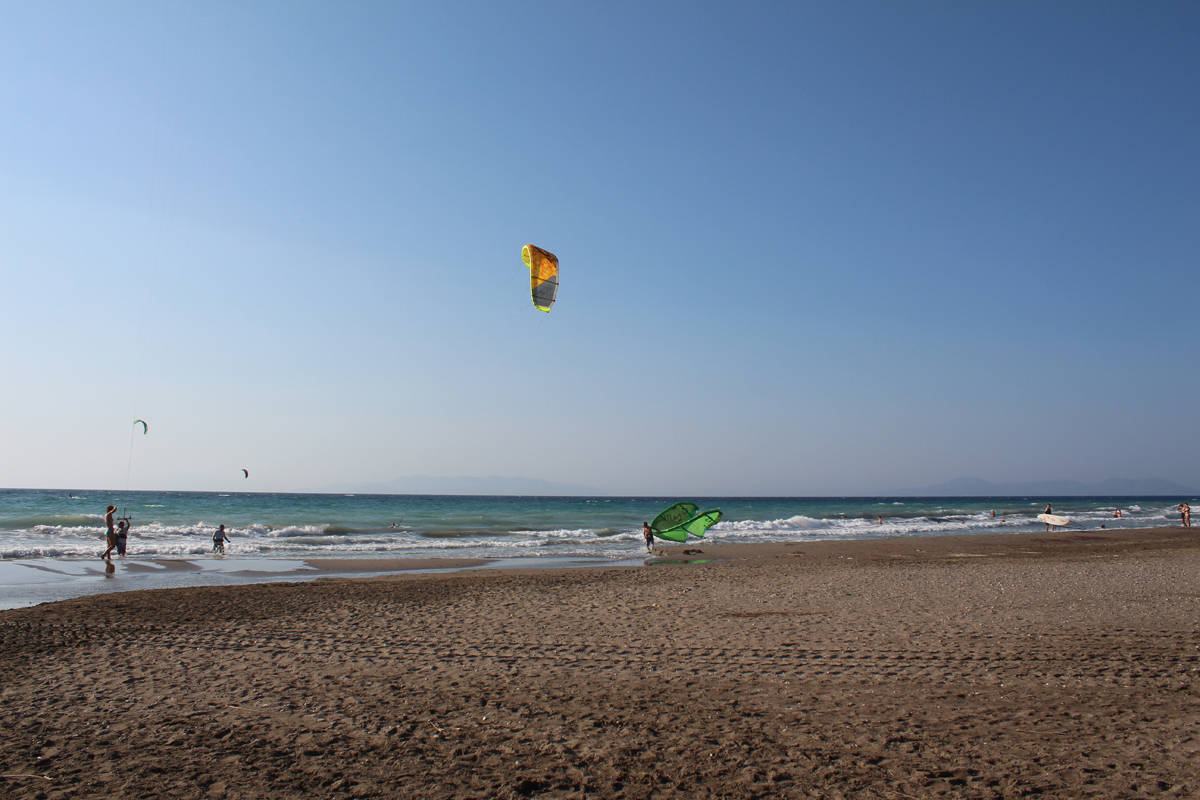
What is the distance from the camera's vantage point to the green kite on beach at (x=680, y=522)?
69.3 feet

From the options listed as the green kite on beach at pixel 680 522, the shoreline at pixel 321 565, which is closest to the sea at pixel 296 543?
the shoreline at pixel 321 565

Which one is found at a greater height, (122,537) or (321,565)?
(122,537)

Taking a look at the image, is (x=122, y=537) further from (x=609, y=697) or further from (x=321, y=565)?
(x=609, y=697)

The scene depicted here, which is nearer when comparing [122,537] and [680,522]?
[122,537]

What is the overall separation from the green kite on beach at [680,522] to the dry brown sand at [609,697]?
10849 millimetres

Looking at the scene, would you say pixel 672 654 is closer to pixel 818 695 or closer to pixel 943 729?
pixel 818 695

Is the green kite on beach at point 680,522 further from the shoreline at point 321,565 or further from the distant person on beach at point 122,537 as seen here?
the distant person on beach at point 122,537

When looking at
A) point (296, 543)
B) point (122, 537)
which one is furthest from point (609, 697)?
point (296, 543)

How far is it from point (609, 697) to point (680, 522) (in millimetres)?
16281

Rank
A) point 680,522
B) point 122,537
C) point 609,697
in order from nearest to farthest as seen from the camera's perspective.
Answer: point 609,697, point 122,537, point 680,522

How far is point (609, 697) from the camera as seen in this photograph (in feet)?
17.8

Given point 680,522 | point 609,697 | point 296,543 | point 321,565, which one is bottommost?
point 296,543

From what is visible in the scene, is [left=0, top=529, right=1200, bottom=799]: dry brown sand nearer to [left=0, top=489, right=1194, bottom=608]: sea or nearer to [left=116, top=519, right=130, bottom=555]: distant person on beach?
[left=0, top=489, right=1194, bottom=608]: sea

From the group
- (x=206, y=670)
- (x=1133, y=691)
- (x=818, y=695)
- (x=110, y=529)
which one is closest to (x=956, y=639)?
(x=1133, y=691)
